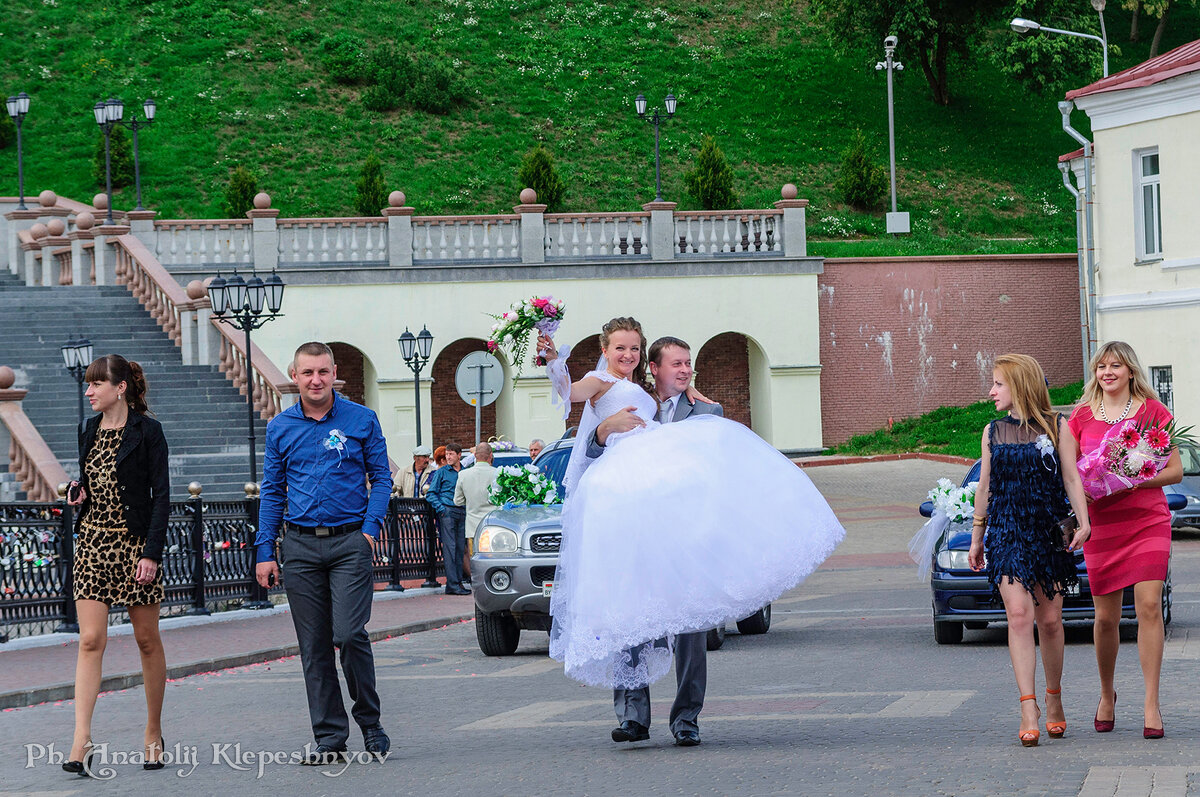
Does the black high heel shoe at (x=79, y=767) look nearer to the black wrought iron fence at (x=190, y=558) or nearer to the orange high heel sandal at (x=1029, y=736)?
the black wrought iron fence at (x=190, y=558)

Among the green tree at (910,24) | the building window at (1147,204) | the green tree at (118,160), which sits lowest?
the building window at (1147,204)

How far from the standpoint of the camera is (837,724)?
9086 millimetres

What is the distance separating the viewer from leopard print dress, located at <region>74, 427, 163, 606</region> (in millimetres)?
8359

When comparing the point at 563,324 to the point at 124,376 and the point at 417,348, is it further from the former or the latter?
the point at 124,376

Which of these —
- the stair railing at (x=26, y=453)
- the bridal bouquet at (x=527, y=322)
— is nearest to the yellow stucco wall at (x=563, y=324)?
the stair railing at (x=26, y=453)

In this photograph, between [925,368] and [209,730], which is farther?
[925,368]

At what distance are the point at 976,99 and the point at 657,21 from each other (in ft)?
43.4

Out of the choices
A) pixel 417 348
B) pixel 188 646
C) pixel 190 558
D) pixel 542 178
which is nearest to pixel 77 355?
pixel 417 348

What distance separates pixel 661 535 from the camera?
26.5 feet

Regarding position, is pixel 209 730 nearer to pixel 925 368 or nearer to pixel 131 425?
pixel 131 425

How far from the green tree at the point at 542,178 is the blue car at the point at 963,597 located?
34225mm

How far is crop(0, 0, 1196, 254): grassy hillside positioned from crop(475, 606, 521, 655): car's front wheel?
105 ft

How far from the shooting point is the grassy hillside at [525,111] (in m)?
52.0

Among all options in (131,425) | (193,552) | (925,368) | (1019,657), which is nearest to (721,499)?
(1019,657)
